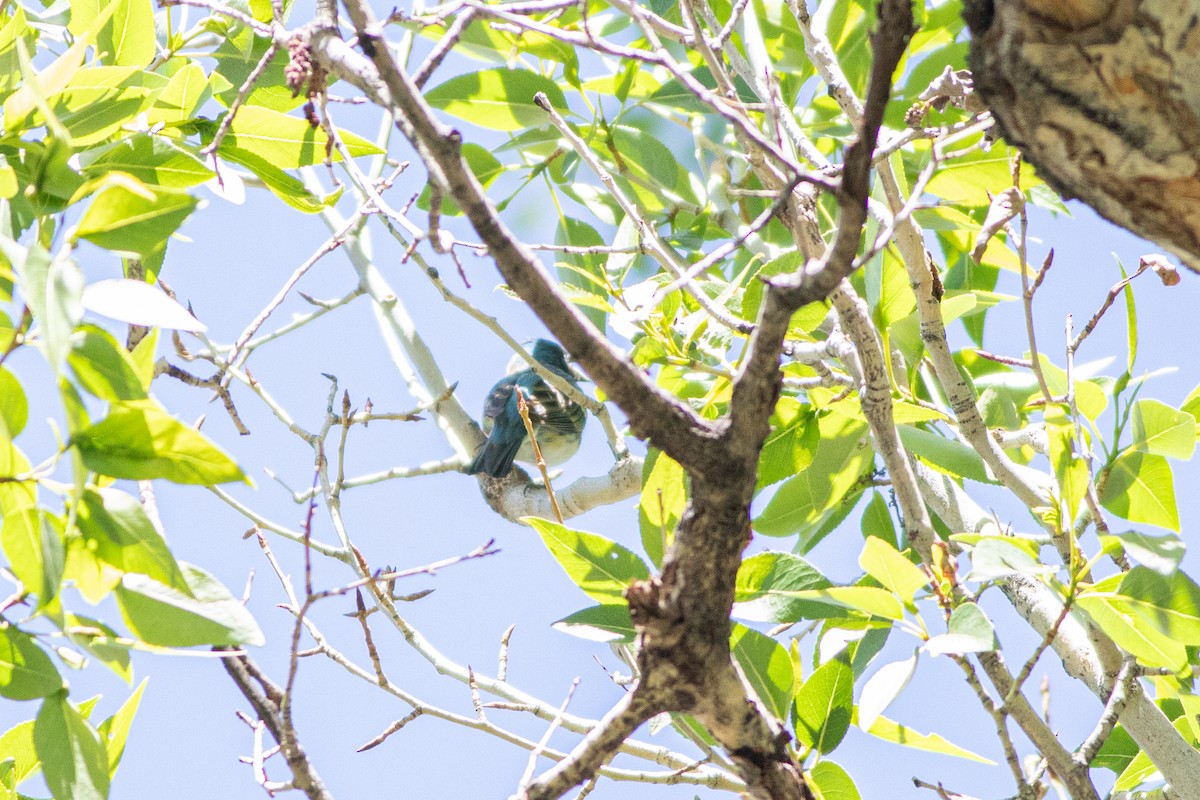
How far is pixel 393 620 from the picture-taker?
1.52 metres

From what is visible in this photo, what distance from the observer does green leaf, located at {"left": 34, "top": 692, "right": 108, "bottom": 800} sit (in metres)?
0.95

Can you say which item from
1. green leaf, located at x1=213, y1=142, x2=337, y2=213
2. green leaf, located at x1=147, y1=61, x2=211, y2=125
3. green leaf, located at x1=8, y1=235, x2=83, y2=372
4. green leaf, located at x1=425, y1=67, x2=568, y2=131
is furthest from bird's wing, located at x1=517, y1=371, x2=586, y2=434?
green leaf, located at x1=8, y1=235, x2=83, y2=372

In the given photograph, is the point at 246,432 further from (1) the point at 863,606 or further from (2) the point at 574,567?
(1) the point at 863,606

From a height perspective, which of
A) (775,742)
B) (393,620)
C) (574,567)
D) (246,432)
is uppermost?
(246,432)

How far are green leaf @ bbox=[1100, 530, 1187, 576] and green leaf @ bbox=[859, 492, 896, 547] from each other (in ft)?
2.55

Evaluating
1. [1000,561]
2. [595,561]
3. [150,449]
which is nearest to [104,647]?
[150,449]

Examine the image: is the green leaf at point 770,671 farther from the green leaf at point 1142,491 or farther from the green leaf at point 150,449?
the green leaf at point 150,449

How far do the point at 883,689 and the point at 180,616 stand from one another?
2.14 ft

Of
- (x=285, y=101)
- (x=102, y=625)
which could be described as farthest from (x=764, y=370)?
(x=285, y=101)

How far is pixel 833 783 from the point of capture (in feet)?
3.81

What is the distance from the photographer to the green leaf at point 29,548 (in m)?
0.78

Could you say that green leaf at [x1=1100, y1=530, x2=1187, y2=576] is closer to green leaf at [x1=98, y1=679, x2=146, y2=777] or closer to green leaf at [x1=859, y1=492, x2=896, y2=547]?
green leaf at [x1=859, y1=492, x2=896, y2=547]

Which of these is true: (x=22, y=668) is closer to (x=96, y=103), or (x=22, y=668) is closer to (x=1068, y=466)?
(x=96, y=103)

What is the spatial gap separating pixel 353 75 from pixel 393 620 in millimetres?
935
